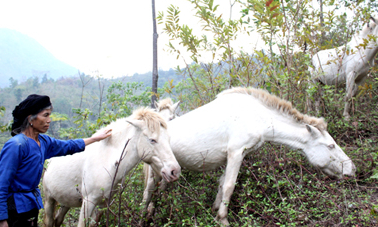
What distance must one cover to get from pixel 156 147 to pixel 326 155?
2.95 meters

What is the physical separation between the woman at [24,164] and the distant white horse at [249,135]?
235cm

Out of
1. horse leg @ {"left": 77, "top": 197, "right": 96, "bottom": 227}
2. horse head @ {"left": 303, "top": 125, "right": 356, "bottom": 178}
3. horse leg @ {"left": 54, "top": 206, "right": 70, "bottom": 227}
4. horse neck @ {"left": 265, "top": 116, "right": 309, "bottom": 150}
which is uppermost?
horse neck @ {"left": 265, "top": 116, "right": 309, "bottom": 150}

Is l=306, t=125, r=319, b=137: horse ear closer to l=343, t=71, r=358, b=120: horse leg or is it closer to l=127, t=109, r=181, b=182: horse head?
l=127, t=109, r=181, b=182: horse head

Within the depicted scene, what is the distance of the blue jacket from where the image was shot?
2.34 metres

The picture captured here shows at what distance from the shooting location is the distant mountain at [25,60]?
153ft

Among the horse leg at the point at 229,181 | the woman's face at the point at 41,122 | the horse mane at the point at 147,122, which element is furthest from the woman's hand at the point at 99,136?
the horse leg at the point at 229,181

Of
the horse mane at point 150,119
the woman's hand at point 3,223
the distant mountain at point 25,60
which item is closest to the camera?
the woman's hand at point 3,223

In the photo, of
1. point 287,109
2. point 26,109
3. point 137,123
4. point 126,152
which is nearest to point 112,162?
point 126,152

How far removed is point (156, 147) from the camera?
340cm

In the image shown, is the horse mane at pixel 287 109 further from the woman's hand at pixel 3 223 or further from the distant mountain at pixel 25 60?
the distant mountain at pixel 25 60

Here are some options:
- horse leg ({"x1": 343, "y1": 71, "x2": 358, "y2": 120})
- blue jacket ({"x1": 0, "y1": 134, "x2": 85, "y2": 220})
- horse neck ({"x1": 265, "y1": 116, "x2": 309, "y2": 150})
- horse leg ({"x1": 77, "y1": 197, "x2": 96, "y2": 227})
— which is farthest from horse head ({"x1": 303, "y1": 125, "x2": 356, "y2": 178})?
blue jacket ({"x1": 0, "y1": 134, "x2": 85, "y2": 220})

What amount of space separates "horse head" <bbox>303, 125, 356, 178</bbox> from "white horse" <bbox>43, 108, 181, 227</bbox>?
98.9 inches

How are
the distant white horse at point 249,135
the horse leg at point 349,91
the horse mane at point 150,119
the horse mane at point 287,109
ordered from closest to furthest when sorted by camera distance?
the horse mane at point 150,119
the distant white horse at point 249,135
the horse mane at point 287,109
the horse leg at point 349,91

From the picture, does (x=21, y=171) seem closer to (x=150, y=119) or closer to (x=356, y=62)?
(x=150, y=119)
